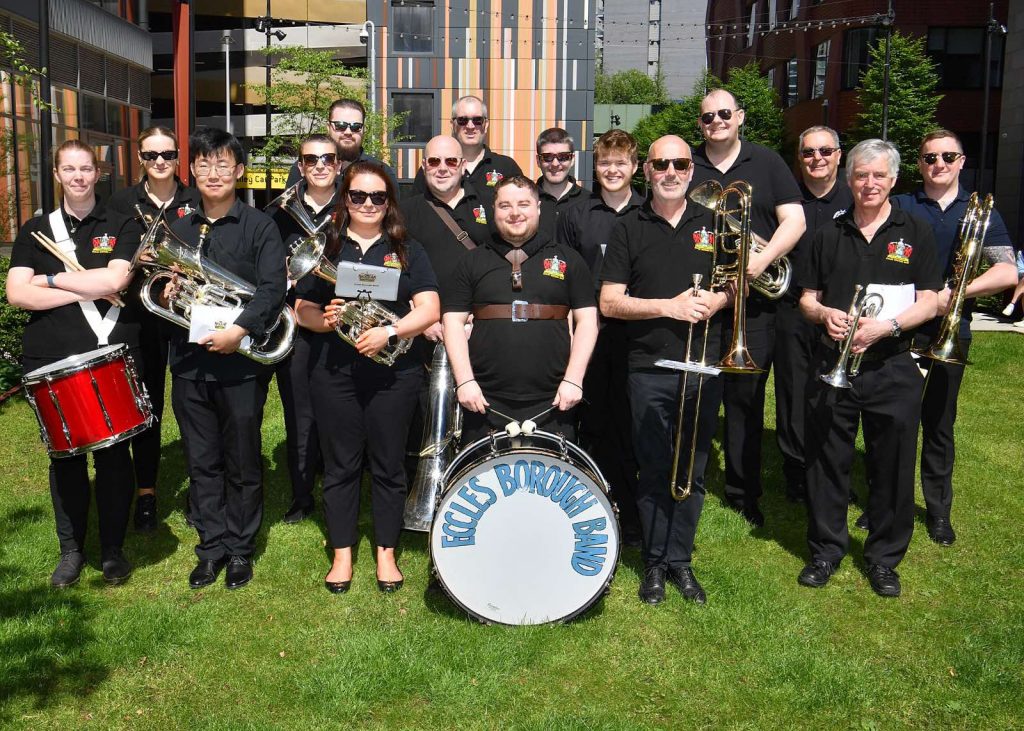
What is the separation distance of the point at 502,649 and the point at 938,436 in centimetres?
331

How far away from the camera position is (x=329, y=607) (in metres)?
4.73

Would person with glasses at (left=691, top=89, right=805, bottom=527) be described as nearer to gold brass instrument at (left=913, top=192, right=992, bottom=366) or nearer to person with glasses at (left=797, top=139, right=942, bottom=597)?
person with glasses at (left=797, top=139, right=942, bottom=597)

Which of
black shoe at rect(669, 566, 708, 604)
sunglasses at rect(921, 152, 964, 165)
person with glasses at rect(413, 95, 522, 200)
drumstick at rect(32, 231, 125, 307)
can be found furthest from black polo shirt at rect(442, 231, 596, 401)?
sunglasses at rect(921, 152, 964, 165)

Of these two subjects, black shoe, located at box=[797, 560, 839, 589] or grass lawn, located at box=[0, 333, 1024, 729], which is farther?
black shoe, located at box=[797, 560, 839, 589]

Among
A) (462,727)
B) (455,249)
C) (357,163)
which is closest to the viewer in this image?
(462,727)

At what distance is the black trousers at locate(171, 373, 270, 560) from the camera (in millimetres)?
4750

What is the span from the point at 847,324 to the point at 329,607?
3.07 meters

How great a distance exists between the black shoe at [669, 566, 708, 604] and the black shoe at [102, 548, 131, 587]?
9.90ft

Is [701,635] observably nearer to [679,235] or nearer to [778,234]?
[679,235]

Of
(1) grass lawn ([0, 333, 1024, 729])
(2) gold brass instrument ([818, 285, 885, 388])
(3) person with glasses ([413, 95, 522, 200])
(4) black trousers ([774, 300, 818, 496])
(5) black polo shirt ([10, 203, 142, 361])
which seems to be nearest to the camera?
(1) grass lawn ([0, 333, 1024, 729])

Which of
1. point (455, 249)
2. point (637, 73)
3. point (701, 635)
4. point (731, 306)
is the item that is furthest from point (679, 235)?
point (637, 73)

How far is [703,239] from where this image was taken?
14.8 feet

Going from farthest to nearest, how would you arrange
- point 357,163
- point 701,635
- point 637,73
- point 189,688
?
point 637,73 → point 357,163 → point 701,635 → point 189,688

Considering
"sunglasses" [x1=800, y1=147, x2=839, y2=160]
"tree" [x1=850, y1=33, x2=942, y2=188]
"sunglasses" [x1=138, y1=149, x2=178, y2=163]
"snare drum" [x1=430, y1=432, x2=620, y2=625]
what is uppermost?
"tree" [x1=850, y1=33, x2=942, y2=188]
